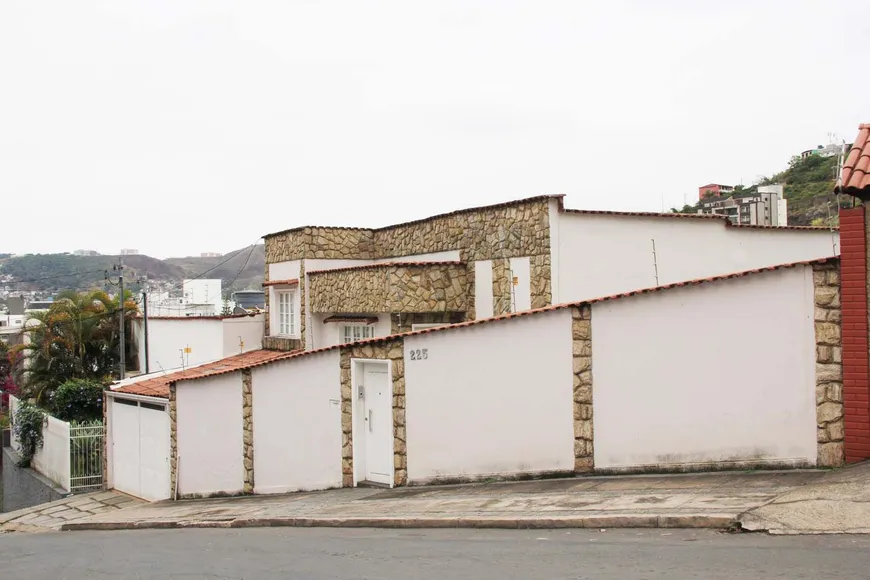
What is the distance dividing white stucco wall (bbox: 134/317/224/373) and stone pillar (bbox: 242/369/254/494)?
34.8ft

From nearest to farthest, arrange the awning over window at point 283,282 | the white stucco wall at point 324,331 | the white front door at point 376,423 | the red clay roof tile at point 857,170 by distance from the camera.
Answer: the red clay roof tile at point 857,170
the white front door at point 376,423
the white stucco wall at point 324,331
the awning over window at point 283,282

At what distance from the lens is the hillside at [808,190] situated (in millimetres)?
37625

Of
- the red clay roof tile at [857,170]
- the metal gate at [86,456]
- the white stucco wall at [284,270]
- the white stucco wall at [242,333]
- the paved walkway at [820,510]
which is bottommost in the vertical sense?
the metal gate at [86,456]

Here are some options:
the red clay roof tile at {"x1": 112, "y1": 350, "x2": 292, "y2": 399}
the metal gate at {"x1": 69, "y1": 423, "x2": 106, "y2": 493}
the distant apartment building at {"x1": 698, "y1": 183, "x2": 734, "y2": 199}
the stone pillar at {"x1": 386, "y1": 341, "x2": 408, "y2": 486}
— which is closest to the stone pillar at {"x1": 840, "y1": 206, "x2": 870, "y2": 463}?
the stone pillar at {"x1": 386, "y1": 341, "x2": 408, "y2": 486}

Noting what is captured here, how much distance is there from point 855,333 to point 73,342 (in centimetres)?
2960

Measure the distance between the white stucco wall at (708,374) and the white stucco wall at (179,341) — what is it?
1803 centimetres

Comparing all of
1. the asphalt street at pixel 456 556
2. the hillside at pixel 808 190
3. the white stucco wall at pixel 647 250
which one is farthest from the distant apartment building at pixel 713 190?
the asphalt street at pixel 456 556

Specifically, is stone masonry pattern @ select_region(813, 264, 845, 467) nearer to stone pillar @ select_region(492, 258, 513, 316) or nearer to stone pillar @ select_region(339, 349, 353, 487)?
stone pillar @ select_region(339, 349, 353, 487)

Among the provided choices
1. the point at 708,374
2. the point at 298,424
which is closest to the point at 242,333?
the point at 298,424

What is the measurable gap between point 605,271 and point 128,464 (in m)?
13.3

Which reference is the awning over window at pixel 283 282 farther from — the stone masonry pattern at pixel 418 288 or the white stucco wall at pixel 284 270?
the stone masonry pattern at pixel 418 288

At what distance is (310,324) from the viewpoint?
23.6m

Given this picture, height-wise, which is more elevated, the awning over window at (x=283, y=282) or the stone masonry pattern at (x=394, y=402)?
the awning over window at (x=283, y=282)

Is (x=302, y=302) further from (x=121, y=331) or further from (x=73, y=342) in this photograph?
(x=73, y=342)
